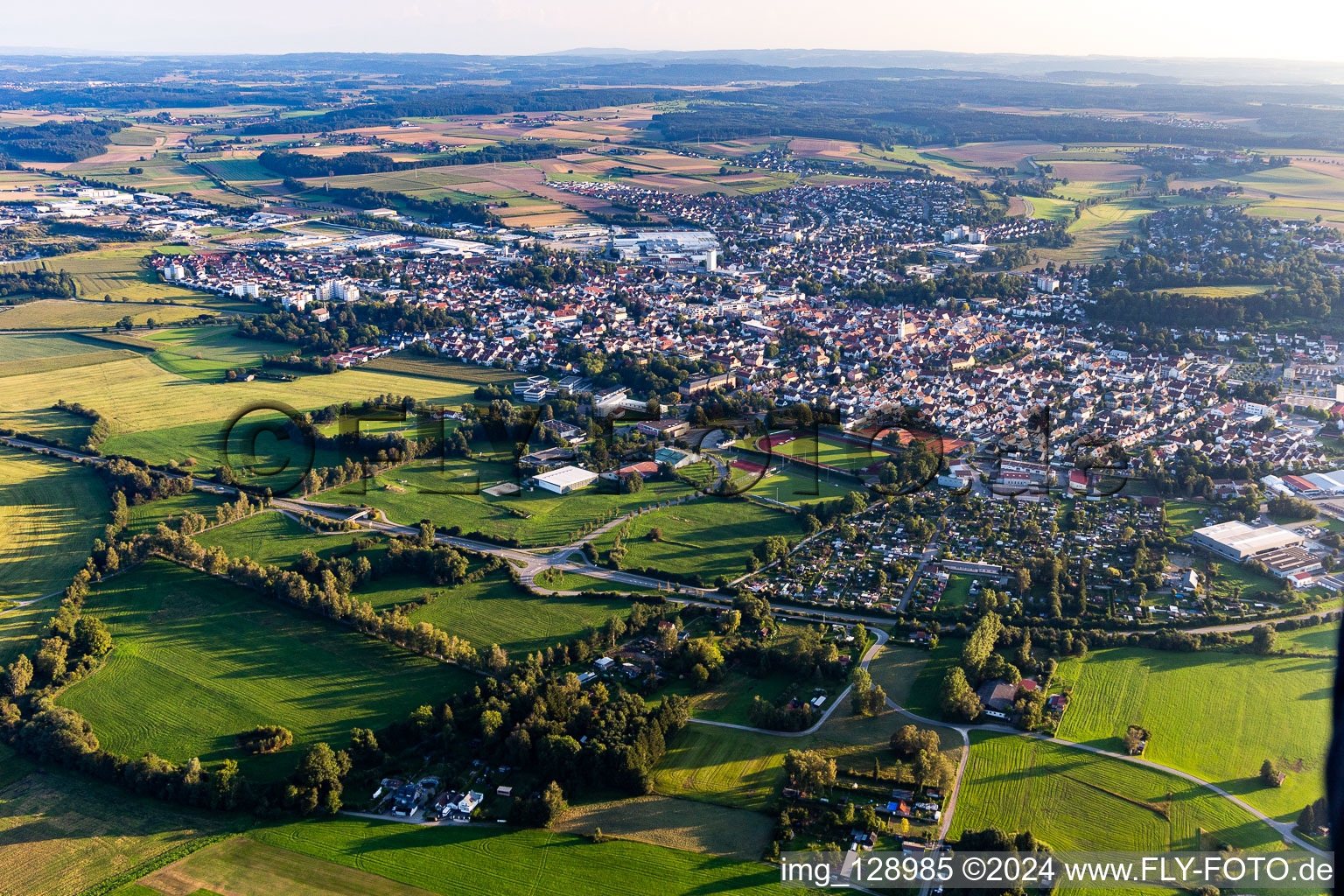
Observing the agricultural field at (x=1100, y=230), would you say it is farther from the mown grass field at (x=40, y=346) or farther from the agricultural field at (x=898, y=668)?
the mown grass field at (x=40, y=346)

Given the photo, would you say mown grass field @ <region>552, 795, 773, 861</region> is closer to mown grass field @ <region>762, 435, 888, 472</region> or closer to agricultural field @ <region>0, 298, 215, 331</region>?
mown grass field @ <region>762, 435, 888, 472</region>

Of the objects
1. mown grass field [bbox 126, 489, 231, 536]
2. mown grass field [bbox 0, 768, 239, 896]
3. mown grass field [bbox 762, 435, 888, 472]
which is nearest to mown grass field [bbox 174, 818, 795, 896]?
mown grass field [bbox 0, 768, 239, 896]

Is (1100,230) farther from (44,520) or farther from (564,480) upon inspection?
(44,520)

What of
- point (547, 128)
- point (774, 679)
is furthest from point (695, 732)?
point (547, 128)

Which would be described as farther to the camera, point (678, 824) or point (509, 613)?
point (509, 613)

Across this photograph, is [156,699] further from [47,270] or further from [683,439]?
[47,270]

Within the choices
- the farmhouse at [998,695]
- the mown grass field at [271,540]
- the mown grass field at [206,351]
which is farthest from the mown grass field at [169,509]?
the farmhouse at [998,695]

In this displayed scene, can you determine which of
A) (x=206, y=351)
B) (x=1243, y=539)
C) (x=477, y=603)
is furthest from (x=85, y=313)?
(x=1243, y=539)
